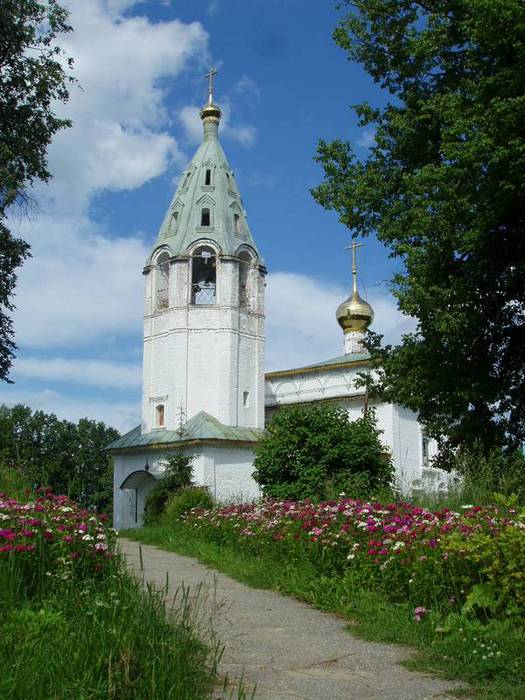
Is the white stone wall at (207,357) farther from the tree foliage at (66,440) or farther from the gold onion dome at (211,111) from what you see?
the tree foliage at (66,440)

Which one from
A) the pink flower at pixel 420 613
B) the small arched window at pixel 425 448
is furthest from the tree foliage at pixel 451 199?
the small arched window at pixel 425 448

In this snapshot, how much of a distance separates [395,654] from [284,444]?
12.0 metres

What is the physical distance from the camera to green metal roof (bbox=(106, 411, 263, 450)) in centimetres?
2856

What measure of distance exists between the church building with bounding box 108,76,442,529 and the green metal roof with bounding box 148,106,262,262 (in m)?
0.04

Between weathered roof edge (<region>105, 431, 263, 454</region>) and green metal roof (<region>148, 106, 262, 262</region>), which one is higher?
green metal roof (<region>148, 106, 262, 262</region>)

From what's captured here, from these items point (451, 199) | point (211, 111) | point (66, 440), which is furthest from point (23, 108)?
point (66, 440)

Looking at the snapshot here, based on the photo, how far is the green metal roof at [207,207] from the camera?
3109 cm

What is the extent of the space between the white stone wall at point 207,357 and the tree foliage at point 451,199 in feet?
46.1

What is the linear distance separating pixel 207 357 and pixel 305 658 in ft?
82.7

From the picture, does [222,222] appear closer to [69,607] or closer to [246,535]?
[246,535]

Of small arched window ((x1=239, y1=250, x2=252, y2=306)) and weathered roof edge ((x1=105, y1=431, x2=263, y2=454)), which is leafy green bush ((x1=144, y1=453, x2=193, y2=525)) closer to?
weathered roof edge ((x1=105, y1=431, x2=263, y2=454))

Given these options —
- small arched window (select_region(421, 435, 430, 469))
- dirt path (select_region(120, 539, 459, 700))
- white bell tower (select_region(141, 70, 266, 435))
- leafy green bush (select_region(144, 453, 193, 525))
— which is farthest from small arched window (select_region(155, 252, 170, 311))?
dirt path (select_region(120, 539, 459, 700))

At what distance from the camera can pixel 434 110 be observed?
48.4 feet

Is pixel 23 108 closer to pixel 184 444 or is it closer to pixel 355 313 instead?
pixel 184 444
